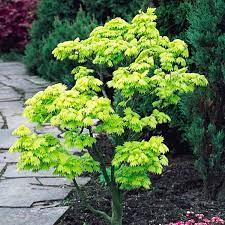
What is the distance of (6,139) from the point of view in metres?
6.36

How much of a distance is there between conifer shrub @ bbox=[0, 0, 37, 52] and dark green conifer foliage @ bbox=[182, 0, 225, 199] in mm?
8593

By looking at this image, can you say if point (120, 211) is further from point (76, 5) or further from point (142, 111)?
point (76, 5)

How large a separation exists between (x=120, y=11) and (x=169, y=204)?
4.69m

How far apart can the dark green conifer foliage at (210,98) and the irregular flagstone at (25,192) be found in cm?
109

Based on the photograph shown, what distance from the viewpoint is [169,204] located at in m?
4.36

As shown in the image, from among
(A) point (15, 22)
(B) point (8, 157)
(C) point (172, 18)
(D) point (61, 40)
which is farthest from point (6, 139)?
(A) point (15, 22)

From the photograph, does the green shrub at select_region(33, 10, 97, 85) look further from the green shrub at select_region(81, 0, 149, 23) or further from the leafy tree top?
the leafy tree top

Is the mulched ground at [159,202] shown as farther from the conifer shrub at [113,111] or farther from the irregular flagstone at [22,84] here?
the irregular flagstone at [22,84]

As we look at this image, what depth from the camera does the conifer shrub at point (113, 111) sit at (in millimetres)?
3510

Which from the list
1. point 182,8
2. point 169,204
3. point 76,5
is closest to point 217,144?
point 169,204

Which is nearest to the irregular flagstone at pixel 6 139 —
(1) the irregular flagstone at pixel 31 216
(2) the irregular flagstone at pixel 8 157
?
(2) the irregular flagstone at pixel 8 157

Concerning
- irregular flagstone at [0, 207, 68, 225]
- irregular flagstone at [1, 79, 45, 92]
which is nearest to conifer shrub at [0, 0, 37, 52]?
irregular flagstone at [1, 79, 45, 92]

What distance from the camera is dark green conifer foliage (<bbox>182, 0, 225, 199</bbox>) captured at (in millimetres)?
4172

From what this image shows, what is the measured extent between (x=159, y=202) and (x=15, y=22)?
8832mm
